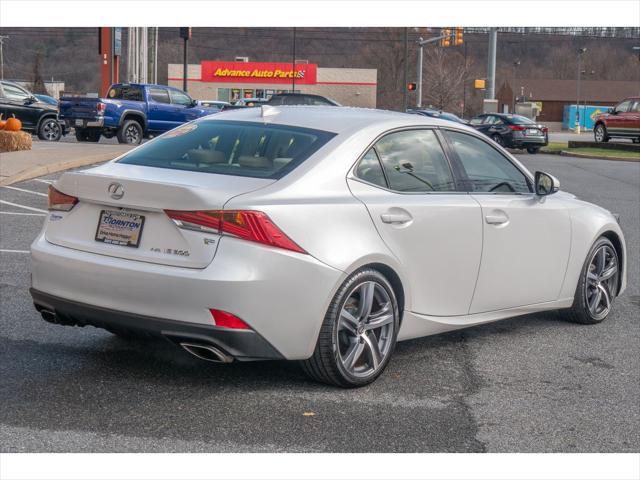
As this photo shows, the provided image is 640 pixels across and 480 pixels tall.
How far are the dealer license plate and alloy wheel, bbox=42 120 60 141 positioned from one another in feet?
81.8

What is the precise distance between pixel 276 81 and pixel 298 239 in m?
87.3

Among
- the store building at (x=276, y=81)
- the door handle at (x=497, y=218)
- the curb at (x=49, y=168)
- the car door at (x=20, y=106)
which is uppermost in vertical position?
the store building at (x=276, y=81)

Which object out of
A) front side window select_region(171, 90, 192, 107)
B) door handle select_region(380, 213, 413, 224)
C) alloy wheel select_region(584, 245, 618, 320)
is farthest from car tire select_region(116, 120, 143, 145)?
door handle select_region(380, 213, 413, 224)

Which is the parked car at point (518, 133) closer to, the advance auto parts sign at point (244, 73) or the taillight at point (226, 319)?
the taillight at point (226, 319)

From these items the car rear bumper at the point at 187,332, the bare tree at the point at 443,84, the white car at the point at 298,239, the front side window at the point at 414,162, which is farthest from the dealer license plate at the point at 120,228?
the bare tree at the point at 443,84

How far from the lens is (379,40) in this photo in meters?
144

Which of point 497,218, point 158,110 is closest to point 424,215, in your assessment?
point 497,218

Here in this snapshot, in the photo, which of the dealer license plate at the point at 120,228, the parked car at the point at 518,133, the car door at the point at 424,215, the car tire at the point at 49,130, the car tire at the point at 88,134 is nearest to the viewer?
the dealer license plate at the point at 120,228

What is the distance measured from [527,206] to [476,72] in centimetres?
13837

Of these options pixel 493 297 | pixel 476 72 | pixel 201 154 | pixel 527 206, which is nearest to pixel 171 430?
pixel 201 154

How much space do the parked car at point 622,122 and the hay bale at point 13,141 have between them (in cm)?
2626

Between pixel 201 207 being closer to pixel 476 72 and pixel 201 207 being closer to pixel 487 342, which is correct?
pixel 487 342

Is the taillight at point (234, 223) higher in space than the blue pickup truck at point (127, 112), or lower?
A: lower

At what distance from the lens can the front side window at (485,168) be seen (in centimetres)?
645
